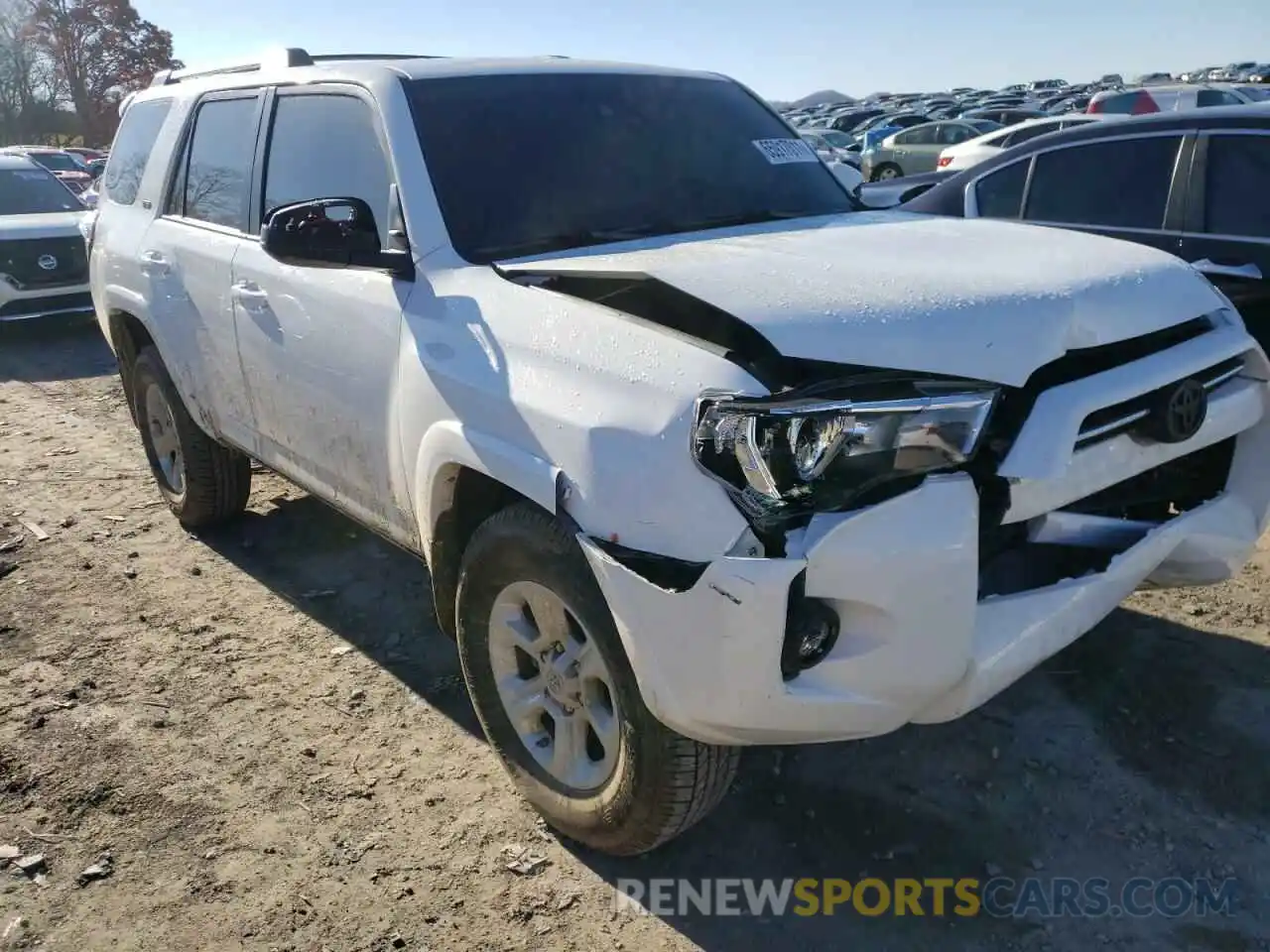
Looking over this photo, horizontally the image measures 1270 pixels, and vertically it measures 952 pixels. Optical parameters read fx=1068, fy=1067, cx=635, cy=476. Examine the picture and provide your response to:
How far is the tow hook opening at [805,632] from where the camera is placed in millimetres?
2068

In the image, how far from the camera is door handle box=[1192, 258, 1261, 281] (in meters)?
4.39

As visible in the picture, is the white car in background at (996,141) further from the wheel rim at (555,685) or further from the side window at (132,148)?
the wheel rim at (555,685)

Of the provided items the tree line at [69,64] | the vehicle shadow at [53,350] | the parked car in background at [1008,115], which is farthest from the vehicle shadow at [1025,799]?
the tree line at [69,64]

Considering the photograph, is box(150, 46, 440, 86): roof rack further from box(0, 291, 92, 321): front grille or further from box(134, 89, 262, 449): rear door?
box(0, 291, 92, 321): front grille

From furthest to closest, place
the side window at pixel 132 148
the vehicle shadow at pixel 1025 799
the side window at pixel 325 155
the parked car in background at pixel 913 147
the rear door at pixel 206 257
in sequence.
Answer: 1. the parked car in background at pixel 913 147
2. the side window at pixel 132 148
3. the rear door at pixel 206 257
4. the side window at pixel 325 155
5. the vehicle shadow at pixel 1025 799

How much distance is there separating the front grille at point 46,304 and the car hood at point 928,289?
30.4 feet

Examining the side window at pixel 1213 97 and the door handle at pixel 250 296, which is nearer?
the door handle at pixel 250 296

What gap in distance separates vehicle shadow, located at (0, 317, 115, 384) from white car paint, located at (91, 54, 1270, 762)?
689cm

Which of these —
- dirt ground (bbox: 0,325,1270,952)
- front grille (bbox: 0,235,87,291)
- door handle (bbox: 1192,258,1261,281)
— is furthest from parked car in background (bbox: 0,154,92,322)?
door handle (bbox: 1192,258,1261,281)

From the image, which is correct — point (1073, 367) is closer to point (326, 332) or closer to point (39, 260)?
point (326, 332)

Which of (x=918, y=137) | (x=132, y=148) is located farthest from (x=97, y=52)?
(x=132, y=148)

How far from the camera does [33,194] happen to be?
11.4 meters

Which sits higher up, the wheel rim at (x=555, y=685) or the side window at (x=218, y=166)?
the side window at (x=218, y=166)

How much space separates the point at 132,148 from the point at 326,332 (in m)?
2.61
